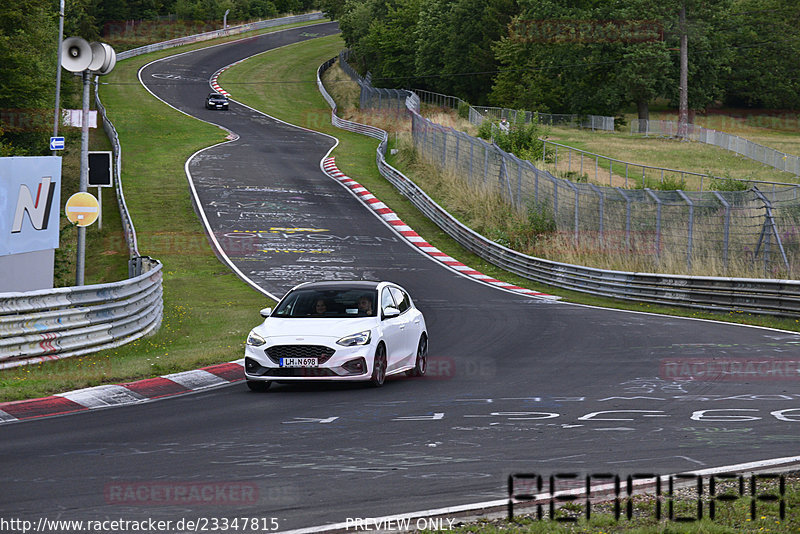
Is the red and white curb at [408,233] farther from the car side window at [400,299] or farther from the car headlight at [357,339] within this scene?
the car headlight at [357,339]

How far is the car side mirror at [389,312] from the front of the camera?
13953 mm

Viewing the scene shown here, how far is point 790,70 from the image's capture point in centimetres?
10562

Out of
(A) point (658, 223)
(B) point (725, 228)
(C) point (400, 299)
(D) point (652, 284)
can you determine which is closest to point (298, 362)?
(C) point (400, 299)

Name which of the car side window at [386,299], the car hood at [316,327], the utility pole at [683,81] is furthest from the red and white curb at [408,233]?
the utility pole at [683,81]

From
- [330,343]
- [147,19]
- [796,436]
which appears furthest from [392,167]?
[147,19]

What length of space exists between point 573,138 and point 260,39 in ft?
179

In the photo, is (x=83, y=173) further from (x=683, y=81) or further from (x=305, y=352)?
(x=683, y=81)

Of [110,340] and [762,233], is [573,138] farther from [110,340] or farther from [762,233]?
[110,340]

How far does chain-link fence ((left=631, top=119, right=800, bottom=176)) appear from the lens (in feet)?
215

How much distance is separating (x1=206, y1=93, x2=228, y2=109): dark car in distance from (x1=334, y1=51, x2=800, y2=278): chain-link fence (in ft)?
143

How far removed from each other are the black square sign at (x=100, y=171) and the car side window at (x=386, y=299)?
1026cm

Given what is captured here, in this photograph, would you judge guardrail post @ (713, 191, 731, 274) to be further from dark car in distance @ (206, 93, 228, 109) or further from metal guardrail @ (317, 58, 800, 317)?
dark car in distance @ (206, 93, 228, 109)

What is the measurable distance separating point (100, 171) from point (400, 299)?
10576 mm

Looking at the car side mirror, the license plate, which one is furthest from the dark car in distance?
the license plate
